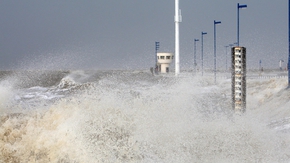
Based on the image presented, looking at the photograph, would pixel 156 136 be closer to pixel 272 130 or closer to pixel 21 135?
pixel 21 135

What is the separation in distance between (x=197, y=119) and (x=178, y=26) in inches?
1245

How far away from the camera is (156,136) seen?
1045cm

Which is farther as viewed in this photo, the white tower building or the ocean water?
the white tower building

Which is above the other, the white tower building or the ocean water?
the white tower building

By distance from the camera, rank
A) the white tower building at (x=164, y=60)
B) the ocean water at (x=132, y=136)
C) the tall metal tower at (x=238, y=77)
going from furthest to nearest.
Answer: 1. the white tower building at (x=164, y=60)
2. the tall metal tower at (x=238, y=77)
3. the ocean water at (x=132, y=136)

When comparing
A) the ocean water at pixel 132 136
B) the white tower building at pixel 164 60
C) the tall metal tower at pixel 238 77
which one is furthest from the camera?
the white tower building at pixel 164 60

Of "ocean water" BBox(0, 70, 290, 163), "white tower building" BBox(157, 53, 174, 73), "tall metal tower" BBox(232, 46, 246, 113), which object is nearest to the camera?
"ocean water" BBox(0, 70, 290, 163)

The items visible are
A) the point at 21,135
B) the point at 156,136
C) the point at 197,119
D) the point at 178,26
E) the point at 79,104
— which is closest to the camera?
the point at 21,135

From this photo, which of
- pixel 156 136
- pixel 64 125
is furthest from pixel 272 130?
pixel 64 125

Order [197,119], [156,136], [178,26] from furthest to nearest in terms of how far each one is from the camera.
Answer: [178,26], [197,119], [156,136]

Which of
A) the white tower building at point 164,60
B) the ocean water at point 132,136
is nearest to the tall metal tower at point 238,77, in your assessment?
the ocean water at point 132,136

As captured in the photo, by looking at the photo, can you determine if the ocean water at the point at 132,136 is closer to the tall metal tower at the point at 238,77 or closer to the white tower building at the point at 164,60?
the tall metal tower at the point at 238,77

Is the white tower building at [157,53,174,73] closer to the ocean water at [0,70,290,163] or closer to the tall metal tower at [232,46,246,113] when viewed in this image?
the tall metal tower at [232,46,246,113]

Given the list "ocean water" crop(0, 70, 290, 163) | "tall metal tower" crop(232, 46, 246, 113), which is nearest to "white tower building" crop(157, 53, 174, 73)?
"tall metal tower" crop(232, 46, 246, 113)
